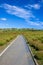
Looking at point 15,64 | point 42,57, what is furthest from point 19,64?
point 42,57

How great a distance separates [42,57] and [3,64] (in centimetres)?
463

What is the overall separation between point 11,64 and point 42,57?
4195mm

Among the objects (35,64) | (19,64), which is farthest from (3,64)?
(35,64)

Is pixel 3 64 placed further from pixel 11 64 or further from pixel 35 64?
pixel 35 64

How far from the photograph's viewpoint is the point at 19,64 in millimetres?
14133

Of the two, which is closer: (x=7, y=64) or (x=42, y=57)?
(x=7, y=64)

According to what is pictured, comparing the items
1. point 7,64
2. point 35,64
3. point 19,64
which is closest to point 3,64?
point 7,64

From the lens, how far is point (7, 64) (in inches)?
546

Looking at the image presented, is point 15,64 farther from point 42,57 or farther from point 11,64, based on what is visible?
point 42,57

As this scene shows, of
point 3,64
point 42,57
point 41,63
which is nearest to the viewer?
point 3,64

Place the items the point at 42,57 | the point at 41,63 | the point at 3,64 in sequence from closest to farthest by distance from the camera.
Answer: the point at 3,64
the point at 41,63
the point at 42,57

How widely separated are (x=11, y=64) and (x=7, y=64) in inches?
11.0

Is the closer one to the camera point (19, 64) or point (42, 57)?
point (19, 64)

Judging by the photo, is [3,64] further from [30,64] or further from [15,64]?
[30,64]
